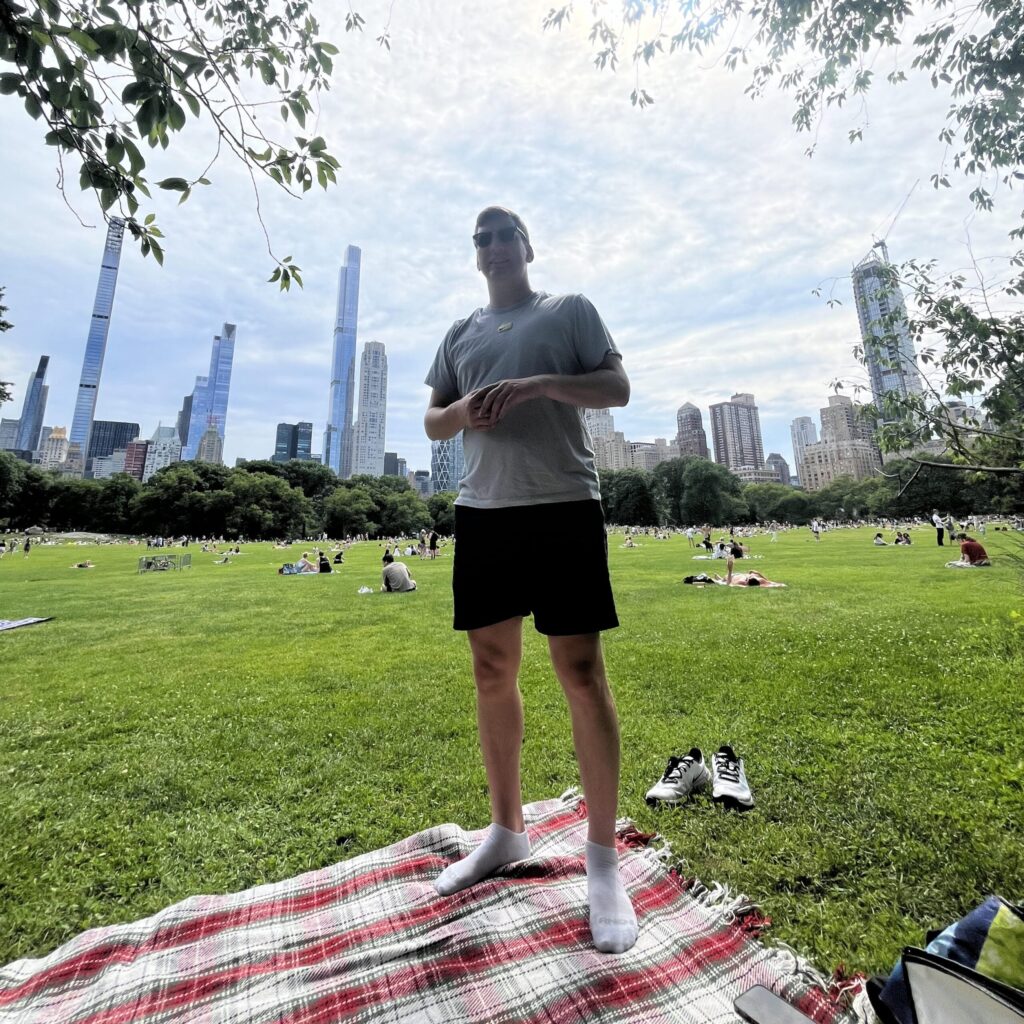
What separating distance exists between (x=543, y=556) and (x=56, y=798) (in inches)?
127

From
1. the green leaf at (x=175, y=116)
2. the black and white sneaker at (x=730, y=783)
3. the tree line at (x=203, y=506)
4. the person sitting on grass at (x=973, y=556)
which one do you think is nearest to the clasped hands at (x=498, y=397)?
the green leaf at (x=175, y=116)

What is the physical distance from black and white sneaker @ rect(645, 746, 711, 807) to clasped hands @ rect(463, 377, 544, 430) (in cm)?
213

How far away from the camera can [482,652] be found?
193cm

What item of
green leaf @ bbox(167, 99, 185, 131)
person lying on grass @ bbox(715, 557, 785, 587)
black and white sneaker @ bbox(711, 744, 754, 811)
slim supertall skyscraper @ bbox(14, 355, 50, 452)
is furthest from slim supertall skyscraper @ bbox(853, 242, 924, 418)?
slim supertall skyscraper @ bbox(14, 355, 50, 452)

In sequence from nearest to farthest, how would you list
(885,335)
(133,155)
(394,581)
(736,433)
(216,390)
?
(133,155) < (885,335) < (394,581) < (736,433) < (216,390)

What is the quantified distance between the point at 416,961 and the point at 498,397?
1.87 m

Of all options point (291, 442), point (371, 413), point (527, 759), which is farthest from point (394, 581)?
point (291, 442)

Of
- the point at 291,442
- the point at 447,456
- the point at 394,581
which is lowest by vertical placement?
the point at 394,581

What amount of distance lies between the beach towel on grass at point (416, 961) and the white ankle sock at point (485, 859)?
0.04m

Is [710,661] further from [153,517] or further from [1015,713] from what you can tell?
[153,517]

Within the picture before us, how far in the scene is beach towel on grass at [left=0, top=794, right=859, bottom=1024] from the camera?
4.60ft

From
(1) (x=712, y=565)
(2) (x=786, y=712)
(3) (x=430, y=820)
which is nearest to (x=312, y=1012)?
(3) (x=430, y=820)

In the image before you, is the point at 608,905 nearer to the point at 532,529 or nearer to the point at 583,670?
the point at 583,670

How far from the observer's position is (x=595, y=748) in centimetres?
175
